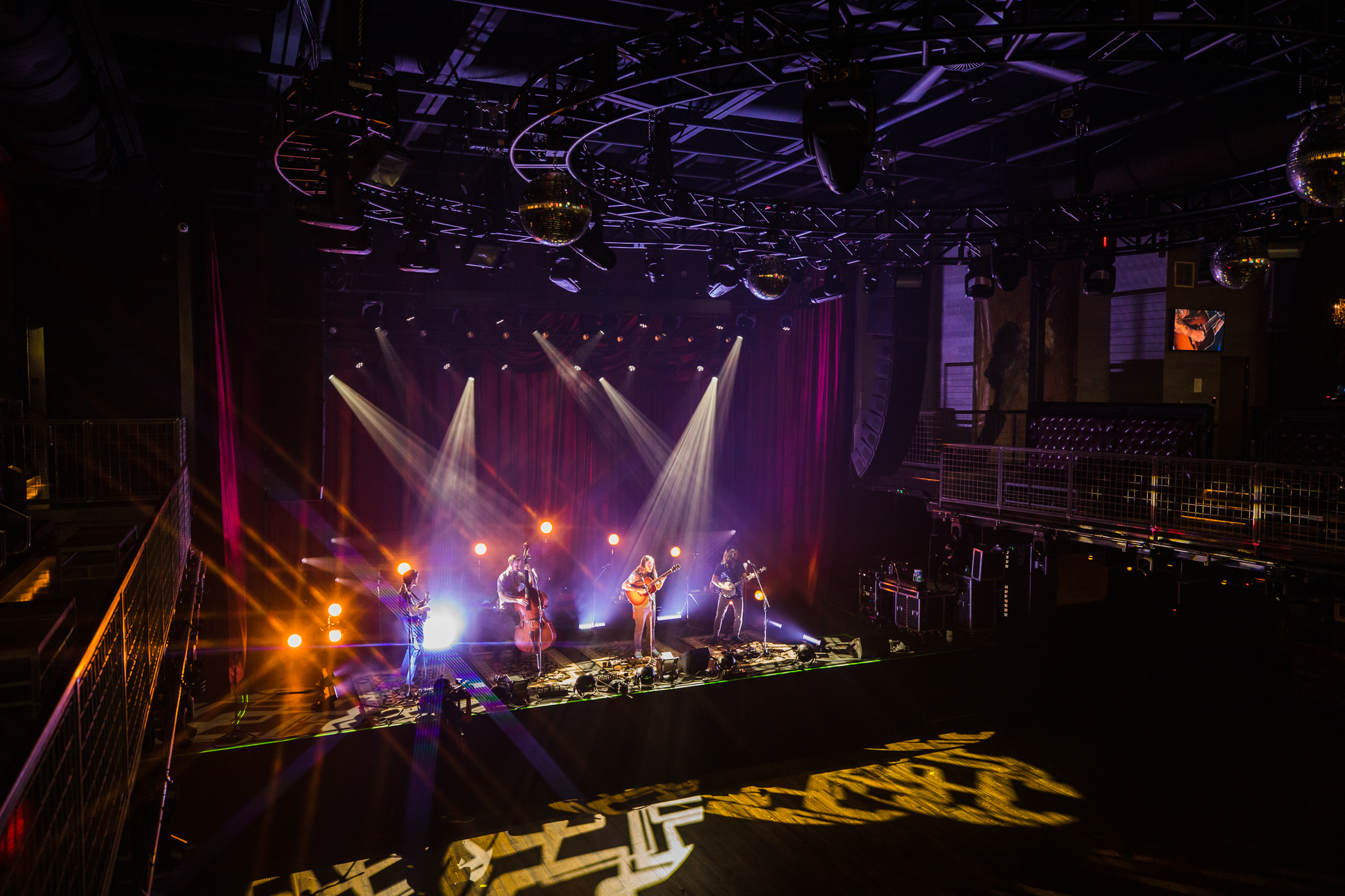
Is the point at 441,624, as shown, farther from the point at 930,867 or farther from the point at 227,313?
the point at 930,867

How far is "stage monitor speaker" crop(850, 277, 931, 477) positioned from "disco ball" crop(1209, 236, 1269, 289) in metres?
3.34

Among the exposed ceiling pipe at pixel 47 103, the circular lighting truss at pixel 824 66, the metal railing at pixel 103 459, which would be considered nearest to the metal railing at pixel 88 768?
the exposed ceiling pipe at pixel 47 103

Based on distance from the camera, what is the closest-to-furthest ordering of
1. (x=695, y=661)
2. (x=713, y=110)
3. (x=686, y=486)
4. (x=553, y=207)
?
(x=553, y=207)
(x=713, y=110)
(x=695, y=661)
(x=686, y=486)

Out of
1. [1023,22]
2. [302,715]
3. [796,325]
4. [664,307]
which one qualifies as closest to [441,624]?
[302,715]

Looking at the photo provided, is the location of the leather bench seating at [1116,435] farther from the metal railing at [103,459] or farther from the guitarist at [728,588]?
the metal railing at [103,459]

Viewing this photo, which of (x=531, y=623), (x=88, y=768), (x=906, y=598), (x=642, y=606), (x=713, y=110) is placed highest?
(x=713, y=110)

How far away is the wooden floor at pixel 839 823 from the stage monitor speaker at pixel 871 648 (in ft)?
1.88

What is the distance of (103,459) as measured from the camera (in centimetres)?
799

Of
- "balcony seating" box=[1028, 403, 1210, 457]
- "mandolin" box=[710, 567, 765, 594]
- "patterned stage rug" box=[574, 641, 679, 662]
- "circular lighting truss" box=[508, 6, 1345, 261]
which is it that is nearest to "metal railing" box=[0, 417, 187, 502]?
"circular lighting truss" box=[508, 6, 1345, 261]

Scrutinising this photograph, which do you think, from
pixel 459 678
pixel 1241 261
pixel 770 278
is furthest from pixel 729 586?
pixel 1241 261

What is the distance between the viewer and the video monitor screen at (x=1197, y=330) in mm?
10242

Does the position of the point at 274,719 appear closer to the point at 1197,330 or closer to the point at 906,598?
the point at 906,598

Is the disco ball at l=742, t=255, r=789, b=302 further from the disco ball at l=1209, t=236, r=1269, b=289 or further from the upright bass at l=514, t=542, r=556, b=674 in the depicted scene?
the upright bass at l=514, t=542, r=556, b=674

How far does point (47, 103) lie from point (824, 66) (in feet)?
15.1
